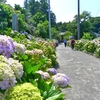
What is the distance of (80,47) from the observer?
83.6 feet

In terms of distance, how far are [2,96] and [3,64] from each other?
0.71 ft

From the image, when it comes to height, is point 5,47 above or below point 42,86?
above

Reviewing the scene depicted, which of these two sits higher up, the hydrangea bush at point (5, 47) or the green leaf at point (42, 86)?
the hydrangea bush at point (5, 47)

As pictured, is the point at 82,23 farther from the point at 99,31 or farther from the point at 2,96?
the point at 2,96

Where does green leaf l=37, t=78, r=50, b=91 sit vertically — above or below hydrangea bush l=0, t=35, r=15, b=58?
below

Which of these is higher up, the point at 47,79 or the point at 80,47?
the point at 47,79

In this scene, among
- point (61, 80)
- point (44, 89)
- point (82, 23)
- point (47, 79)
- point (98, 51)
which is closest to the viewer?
point (44, 89)

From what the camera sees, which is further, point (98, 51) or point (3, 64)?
point (98, 51)

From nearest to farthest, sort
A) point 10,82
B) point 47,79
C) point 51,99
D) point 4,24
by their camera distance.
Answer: point 10,82
point 51,99
point 47,79
point 4,24

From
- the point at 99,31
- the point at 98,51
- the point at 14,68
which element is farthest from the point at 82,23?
the point at 14,68

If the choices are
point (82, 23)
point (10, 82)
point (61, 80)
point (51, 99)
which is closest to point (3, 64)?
point (10, 82)

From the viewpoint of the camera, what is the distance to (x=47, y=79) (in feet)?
10.1

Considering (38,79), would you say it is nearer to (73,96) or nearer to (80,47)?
(73,96)

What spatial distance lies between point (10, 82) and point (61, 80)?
110 cm
